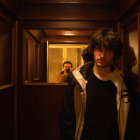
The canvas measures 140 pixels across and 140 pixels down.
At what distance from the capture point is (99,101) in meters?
1.17

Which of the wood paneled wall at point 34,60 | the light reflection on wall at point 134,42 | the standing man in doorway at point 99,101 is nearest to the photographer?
the standing man in doorway at point 99,101

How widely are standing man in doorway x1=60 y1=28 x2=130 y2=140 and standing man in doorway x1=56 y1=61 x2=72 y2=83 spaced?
0.53 meters

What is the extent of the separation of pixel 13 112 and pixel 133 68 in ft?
4.15

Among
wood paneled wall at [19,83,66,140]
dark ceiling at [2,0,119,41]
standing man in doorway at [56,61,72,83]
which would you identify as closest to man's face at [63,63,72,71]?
standing man in doorway at [56,61,72,83]

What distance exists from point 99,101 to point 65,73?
28.8 inches

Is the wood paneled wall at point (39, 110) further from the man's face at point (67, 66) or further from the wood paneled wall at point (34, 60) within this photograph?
the man's face at point (67, 66)

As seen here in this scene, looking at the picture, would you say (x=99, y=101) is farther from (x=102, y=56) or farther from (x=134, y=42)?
(x=134, y=42)

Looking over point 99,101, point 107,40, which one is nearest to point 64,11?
point 107,40

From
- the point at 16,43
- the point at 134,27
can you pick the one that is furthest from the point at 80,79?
the point at 16,43

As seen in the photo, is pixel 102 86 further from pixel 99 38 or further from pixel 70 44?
pixel 70 44

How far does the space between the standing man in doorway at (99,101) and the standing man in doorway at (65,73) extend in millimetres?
530

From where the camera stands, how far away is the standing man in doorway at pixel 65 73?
1.78m

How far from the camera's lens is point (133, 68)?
143cm

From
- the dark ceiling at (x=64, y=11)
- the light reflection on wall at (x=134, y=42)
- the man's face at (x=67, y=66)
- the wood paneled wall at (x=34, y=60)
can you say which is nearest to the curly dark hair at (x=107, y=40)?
the light reflection on wall at (x=134, y=42)
